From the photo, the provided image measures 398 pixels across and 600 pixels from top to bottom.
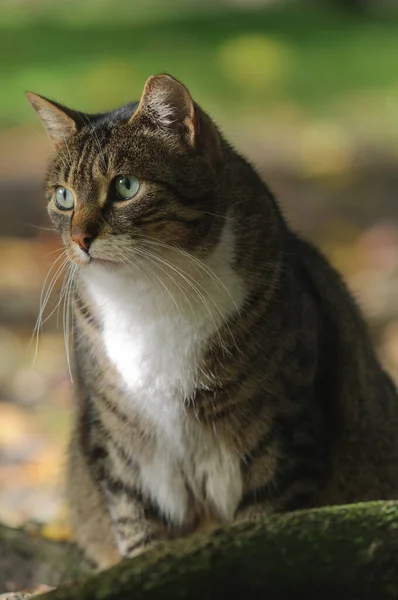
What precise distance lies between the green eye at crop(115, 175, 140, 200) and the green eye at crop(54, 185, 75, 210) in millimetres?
133

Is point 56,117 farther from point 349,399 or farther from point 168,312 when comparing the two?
point 349,399

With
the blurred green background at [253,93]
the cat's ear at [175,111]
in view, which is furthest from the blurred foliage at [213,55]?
the cat's ear at [175,111]

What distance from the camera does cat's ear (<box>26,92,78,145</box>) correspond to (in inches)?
97.8

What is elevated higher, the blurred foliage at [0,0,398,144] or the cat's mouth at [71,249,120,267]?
the blurred foliage at [0,0,398,144]

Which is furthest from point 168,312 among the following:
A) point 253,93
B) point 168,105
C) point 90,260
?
point 253,93

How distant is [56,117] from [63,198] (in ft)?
0.70

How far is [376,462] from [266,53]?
242 inches

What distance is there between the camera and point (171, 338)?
246 centimetres

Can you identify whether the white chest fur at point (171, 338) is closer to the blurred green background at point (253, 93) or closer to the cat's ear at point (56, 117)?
the cat's ear at point (56, 117)

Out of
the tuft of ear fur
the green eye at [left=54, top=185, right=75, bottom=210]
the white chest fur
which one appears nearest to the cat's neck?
the white chest fur

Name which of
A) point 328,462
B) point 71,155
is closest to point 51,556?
point 328,462

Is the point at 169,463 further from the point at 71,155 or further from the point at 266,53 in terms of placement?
the point at 266,53

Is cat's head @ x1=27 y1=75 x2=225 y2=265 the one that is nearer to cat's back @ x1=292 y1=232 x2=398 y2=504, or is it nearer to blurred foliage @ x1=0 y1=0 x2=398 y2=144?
cat's back @ x1=292 y1=232 x2=398 y2=504

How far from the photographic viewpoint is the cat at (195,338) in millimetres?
2363
